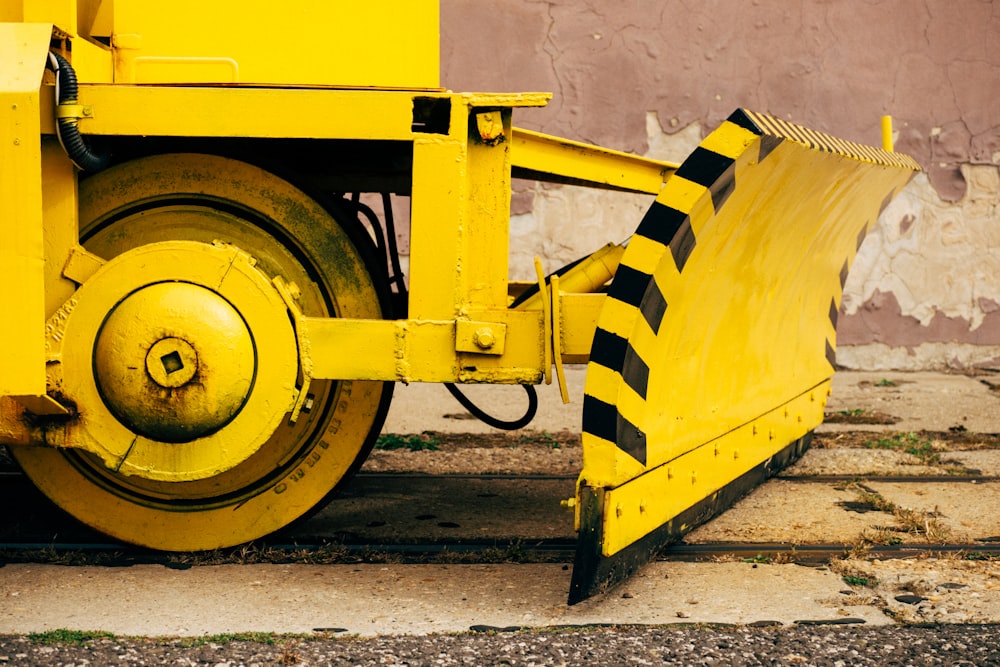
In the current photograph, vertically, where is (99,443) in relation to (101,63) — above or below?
below

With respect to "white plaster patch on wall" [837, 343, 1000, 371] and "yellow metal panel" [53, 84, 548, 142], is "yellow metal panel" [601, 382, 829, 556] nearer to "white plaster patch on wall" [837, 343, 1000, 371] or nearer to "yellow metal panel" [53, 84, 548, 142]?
"yellow metal panel" [53, 84, 548, 142]

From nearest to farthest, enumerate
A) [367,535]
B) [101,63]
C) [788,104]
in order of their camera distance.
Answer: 1. [101,63]
2. [367,535]
3. [788,104]

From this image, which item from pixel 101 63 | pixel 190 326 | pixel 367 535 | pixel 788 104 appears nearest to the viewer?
pixel 190 326

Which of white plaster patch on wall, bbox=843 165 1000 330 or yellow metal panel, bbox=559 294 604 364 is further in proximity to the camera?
white plaster patch on wall, bbox=843 165 1000 330

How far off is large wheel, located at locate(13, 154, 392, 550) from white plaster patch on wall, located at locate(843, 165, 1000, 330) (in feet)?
14.8

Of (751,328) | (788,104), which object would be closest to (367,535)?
(751,328)

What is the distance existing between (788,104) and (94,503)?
16.6 feet

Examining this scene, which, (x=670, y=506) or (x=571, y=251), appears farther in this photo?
(x=571, y=251)

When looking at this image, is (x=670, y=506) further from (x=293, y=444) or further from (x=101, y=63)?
(x=101, y=63)

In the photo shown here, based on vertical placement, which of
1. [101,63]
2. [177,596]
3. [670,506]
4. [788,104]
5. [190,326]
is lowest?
[177,596]

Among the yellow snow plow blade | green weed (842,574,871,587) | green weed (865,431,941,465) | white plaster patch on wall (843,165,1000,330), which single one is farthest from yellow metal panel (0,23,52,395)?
white plaster patch on wall (843,165,1000,330)

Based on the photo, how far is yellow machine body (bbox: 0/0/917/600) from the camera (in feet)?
9.25

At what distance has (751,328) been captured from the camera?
12.1 ft

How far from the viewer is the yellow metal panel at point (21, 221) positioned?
9.16 feet
